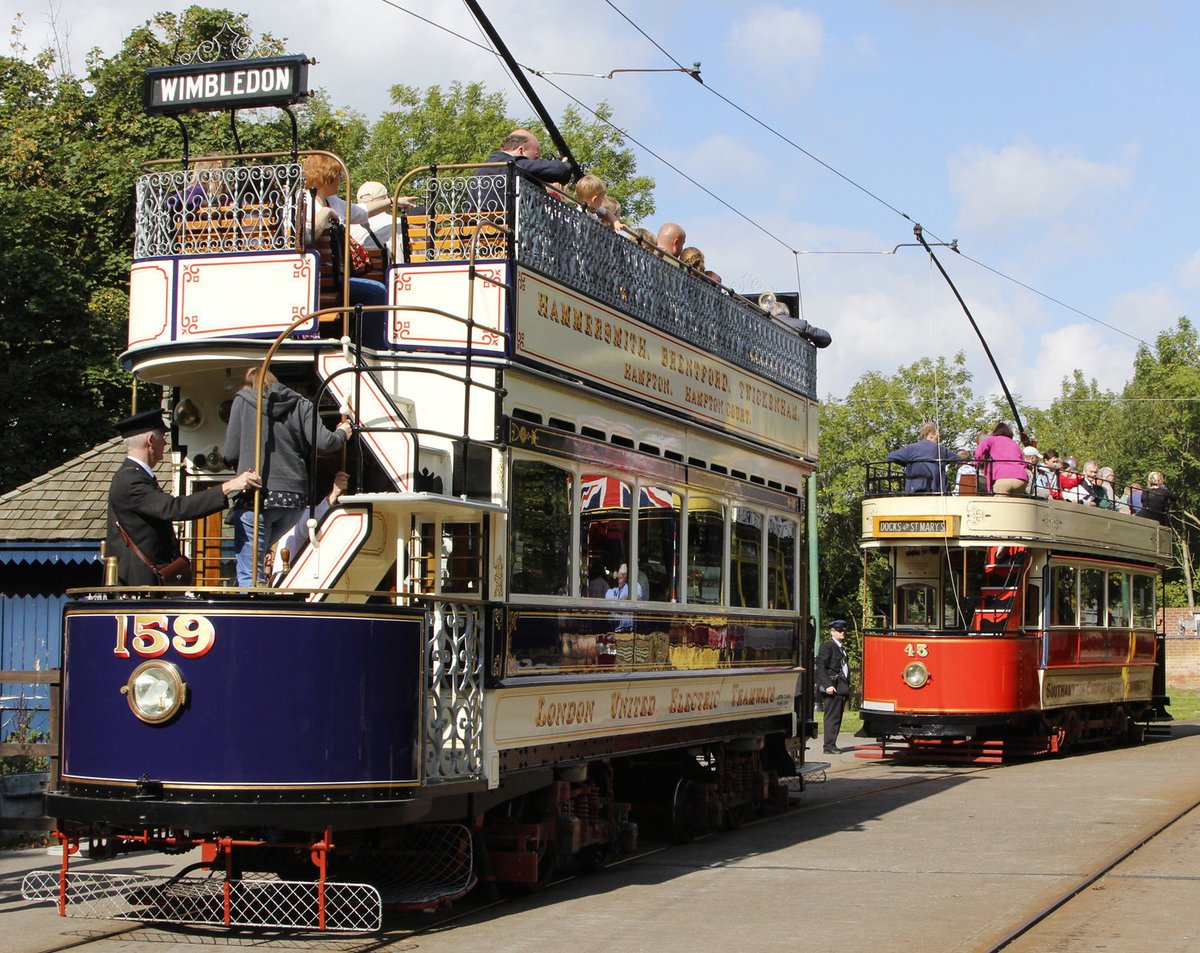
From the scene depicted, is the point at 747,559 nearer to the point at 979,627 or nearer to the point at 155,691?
the point at 155,691

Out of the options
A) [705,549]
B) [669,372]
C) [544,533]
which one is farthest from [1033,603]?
[544,533]

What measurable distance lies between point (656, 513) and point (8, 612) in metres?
9.80

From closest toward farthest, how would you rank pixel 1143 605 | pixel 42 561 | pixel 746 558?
pixel 746 558 < pixel 42 561 < pixel 1143 605

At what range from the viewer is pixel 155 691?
8.67 metres

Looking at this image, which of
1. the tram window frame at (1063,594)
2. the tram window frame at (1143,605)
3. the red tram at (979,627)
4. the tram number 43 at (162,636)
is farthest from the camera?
the tram window frame at (1143,605)

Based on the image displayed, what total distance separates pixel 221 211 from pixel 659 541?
3.91m

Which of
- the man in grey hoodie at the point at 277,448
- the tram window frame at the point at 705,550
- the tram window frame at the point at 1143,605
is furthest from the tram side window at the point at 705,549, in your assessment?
the tram window frame at the point at 1143,605

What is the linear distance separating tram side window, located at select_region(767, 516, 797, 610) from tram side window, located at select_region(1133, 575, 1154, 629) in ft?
36.8

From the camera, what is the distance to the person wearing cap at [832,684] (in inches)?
892

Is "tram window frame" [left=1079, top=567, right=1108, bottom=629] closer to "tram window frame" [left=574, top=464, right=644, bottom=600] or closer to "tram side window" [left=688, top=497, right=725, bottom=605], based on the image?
"tram side window" [left=688, top=497, right=725, bottom=605]

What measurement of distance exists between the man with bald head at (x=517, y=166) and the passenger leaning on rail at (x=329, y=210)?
766mm

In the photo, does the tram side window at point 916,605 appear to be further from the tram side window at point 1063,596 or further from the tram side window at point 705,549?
the tram side window at point 705,549

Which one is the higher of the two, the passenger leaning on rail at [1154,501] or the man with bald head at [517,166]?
the man with bald head at [517,166]

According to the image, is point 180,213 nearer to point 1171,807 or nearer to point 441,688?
point 441,688
